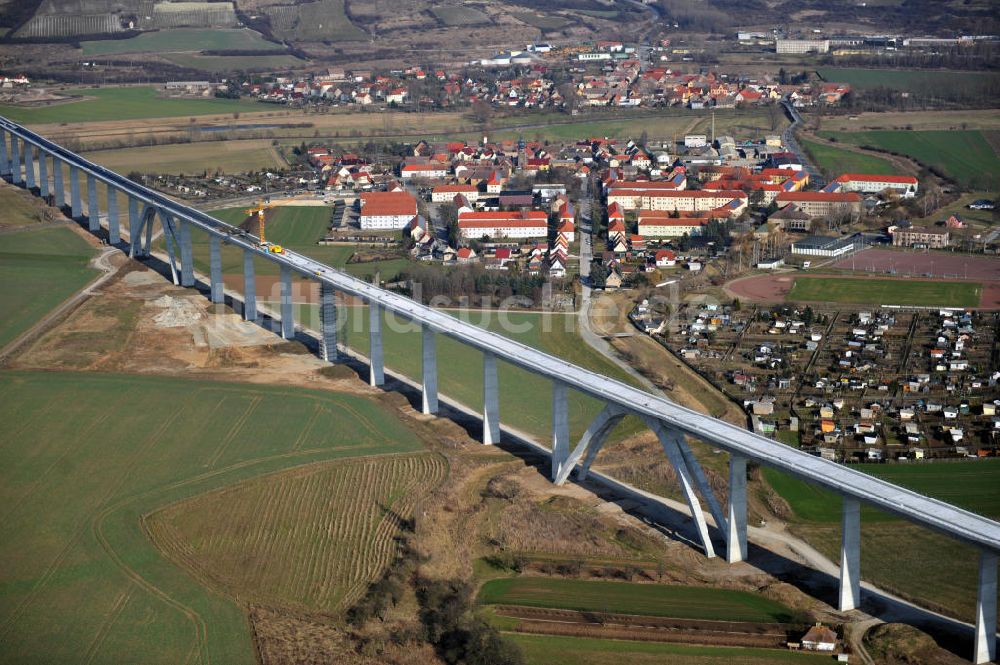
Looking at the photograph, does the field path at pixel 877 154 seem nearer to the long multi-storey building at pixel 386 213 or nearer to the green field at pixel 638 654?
the long multi-storey building at pixel 386 213

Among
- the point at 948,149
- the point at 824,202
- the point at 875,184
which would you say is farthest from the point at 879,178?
the point at 948,149

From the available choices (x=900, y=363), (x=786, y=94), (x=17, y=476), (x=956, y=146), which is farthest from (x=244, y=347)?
(x=786, y=94)

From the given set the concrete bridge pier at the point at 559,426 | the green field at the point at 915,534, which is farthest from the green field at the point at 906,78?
the concrete bridge pier at the point at 559,426

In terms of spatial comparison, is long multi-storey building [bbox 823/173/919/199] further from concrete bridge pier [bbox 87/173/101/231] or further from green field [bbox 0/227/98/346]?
green field [bbox 0/227/98/346]

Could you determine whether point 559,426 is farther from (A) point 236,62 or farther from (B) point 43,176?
(A) point 236,62

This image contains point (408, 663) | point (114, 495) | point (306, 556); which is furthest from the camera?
point (114, 495)

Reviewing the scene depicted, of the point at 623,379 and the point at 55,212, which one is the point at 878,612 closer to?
the point at 623,379

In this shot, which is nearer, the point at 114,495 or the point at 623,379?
the point at 114,495
